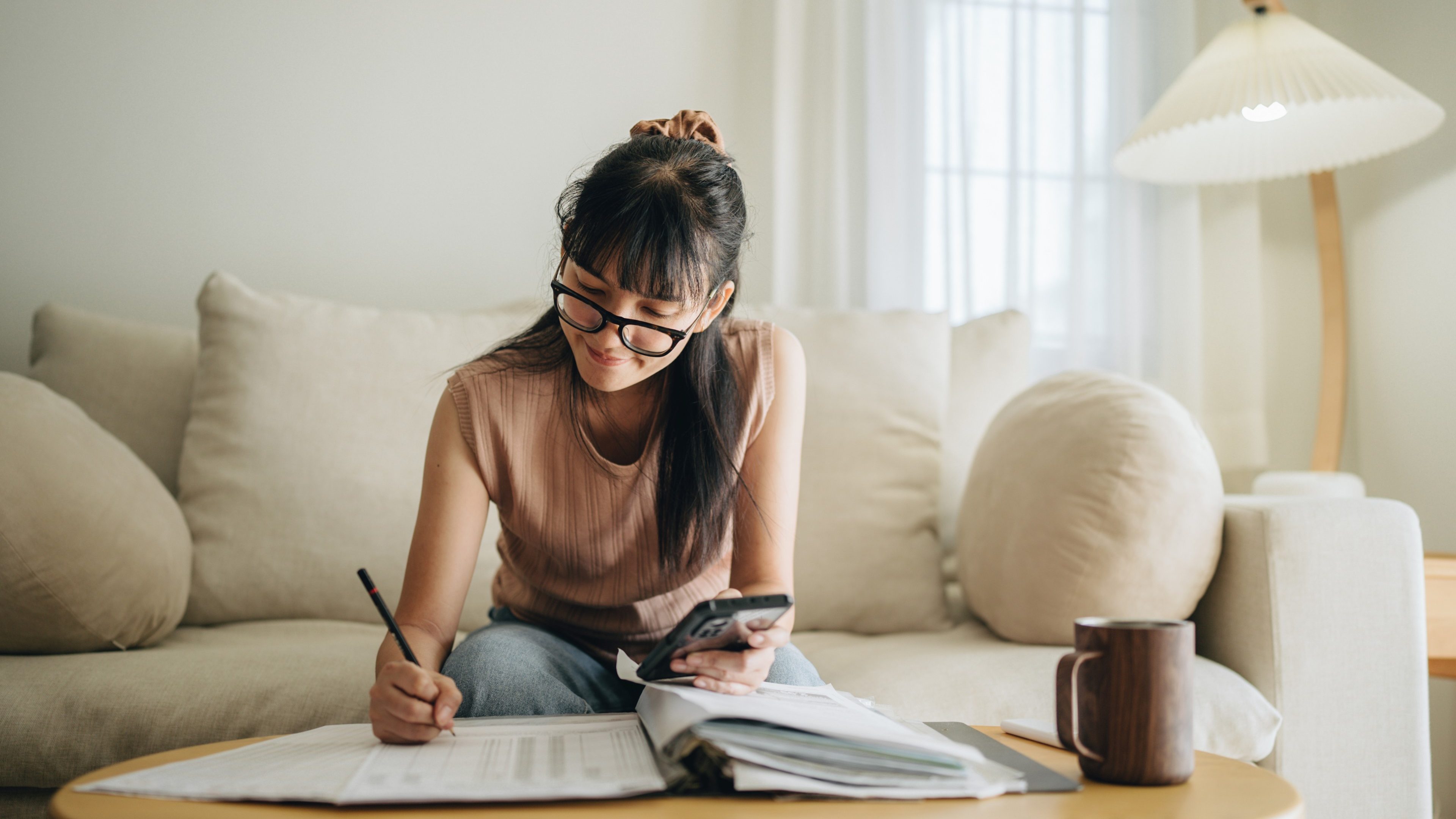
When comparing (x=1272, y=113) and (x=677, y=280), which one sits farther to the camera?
(x=1272, y=113)

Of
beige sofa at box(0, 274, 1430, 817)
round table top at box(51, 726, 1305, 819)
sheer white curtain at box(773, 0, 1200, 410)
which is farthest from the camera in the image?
sheer white curtain at box(773, 0, 1200, 410)

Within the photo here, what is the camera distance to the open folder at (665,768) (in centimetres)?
54

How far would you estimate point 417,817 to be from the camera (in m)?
0.52

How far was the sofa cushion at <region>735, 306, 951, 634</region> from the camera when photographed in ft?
5.02

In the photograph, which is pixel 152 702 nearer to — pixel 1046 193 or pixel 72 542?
pixel 72 542

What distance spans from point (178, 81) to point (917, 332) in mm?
1582

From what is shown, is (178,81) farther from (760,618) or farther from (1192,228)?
(1192,228)

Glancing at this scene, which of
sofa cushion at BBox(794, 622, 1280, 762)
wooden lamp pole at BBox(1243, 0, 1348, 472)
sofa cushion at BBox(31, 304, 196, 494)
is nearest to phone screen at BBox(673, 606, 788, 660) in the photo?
sofa cushion at BBox(794, 622, 1280, 762)

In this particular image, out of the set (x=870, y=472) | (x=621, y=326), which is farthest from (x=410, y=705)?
(x=870, y=472)

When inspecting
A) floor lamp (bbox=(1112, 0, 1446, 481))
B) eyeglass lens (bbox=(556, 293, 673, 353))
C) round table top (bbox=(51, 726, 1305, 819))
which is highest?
floor lamp (bbox=(1112, 0, 1446, 481))

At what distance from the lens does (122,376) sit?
5.25 ft

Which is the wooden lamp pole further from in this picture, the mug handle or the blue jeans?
the mug handle

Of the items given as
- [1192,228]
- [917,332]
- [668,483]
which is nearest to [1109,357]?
[1192,228]

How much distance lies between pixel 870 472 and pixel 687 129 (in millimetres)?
730
